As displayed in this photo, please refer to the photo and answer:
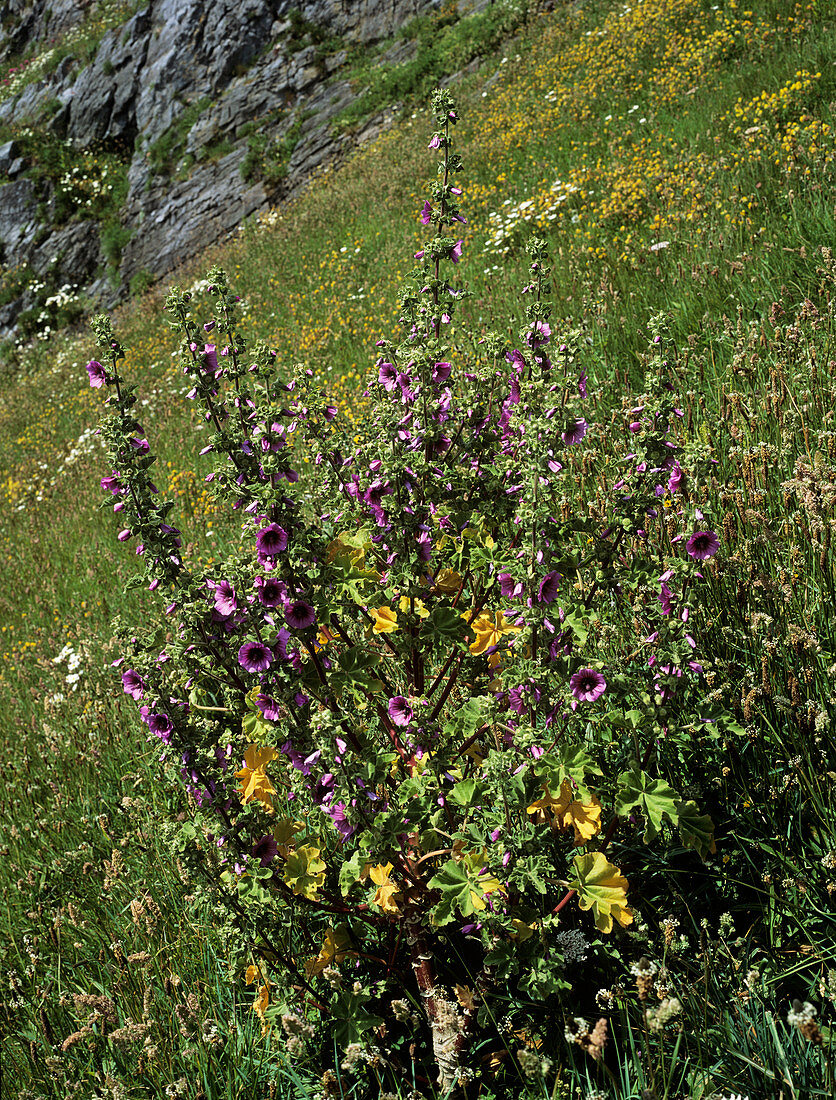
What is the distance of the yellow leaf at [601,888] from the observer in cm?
154

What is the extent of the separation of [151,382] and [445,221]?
30.7 feet

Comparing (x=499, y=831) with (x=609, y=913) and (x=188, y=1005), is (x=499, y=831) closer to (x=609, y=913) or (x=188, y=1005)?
(x=609, y=913)

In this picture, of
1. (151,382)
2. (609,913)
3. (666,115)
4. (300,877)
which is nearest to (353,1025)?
(300,877)

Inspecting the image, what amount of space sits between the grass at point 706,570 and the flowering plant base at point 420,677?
19cm

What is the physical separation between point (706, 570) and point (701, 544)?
2.28ft

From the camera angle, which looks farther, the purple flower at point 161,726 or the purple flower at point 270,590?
the purple flower at point 161,726

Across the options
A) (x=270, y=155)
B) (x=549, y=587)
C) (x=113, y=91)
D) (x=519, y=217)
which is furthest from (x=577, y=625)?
(x=113, y=91)

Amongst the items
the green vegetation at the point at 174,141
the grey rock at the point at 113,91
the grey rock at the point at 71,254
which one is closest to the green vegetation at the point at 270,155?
the green vegetation at the point at 174,141

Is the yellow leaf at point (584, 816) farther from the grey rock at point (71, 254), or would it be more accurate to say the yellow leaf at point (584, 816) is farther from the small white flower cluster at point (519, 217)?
the grey rock at point (71, 254)

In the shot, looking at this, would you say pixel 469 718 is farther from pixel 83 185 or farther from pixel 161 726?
pixel 83 185

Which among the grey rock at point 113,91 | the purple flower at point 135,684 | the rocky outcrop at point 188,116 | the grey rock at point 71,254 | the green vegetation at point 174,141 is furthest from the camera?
the grey rock at point 113,91

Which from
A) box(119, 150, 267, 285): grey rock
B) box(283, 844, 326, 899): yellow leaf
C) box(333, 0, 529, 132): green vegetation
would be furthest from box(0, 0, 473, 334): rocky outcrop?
box(283, 844, 326, 899): yellow leaf

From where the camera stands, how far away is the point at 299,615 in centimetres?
167

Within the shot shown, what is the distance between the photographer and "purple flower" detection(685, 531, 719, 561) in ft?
5.63
